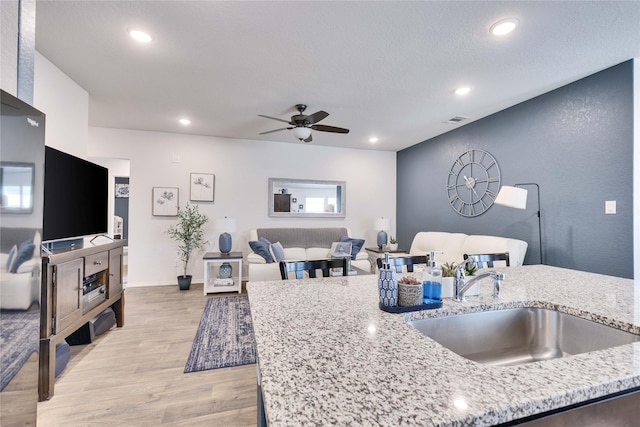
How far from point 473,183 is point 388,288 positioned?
3714 millimetres

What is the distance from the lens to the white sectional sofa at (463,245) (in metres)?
3.25

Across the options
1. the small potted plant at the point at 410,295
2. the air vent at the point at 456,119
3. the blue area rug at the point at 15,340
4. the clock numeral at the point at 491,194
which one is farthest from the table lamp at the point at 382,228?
the blue area rug at the point at 15,340

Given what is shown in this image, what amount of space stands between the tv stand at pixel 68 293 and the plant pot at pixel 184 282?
4.98ft

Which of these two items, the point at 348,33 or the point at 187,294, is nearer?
the point at 348,33

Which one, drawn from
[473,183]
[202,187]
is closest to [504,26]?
[473,183]

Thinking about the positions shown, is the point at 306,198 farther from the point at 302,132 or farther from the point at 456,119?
the point at 456,119

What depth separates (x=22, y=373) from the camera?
3.10ft

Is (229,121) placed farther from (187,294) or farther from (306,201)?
(187,294)

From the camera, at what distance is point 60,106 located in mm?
2682

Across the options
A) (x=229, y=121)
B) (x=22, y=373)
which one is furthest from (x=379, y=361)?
(x=229, y=121)

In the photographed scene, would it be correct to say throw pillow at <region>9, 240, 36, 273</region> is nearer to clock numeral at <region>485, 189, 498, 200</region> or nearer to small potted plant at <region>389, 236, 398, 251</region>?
clock numeral at <region>485, 189, 498, 200</region>

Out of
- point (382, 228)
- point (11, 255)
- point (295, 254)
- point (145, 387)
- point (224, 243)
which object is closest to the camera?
point (11, 255)

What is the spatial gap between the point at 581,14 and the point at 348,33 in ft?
4.93

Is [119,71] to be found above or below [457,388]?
above
